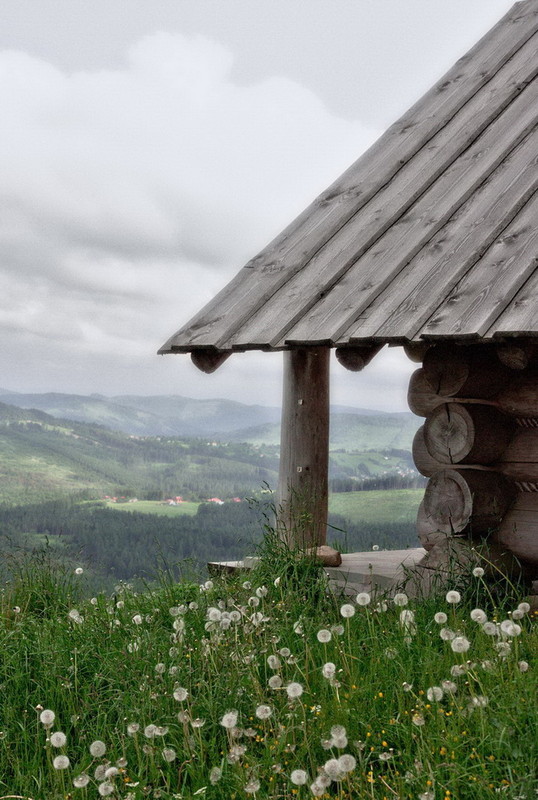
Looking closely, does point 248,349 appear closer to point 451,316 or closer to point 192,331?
point 192,331

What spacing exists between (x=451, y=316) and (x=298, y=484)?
2337 millimetres

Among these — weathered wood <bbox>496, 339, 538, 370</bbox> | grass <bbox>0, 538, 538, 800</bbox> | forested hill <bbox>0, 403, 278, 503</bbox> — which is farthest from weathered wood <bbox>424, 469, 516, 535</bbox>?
forested hill <bbox>0, 403, 278, 503</bbox>

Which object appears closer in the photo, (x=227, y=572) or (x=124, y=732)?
(x=124, y=732)

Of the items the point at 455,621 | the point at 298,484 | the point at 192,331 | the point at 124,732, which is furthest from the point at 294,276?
the point at 124,732

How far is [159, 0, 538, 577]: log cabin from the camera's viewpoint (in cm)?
495

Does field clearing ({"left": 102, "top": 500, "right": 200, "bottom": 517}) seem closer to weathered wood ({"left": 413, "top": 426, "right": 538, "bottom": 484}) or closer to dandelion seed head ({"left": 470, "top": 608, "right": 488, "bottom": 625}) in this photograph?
weathered wood ({"left": 413, "top": 426, "right": 538, "bottom": 484})

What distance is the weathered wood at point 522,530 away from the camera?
5.50m

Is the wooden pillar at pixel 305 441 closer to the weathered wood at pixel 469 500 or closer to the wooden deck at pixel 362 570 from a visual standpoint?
the wooden deck at pixel 362 570

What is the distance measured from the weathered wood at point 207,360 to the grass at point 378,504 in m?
3.71

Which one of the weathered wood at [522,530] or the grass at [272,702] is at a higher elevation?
the weathered wood at [522,530]

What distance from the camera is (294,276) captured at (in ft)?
20.1

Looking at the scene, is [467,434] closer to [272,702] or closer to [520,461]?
[520,461]

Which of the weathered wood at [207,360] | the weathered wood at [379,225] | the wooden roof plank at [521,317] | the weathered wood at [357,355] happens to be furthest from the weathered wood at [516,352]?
the weathered wood at [207,360]

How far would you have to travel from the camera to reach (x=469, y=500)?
546cm
